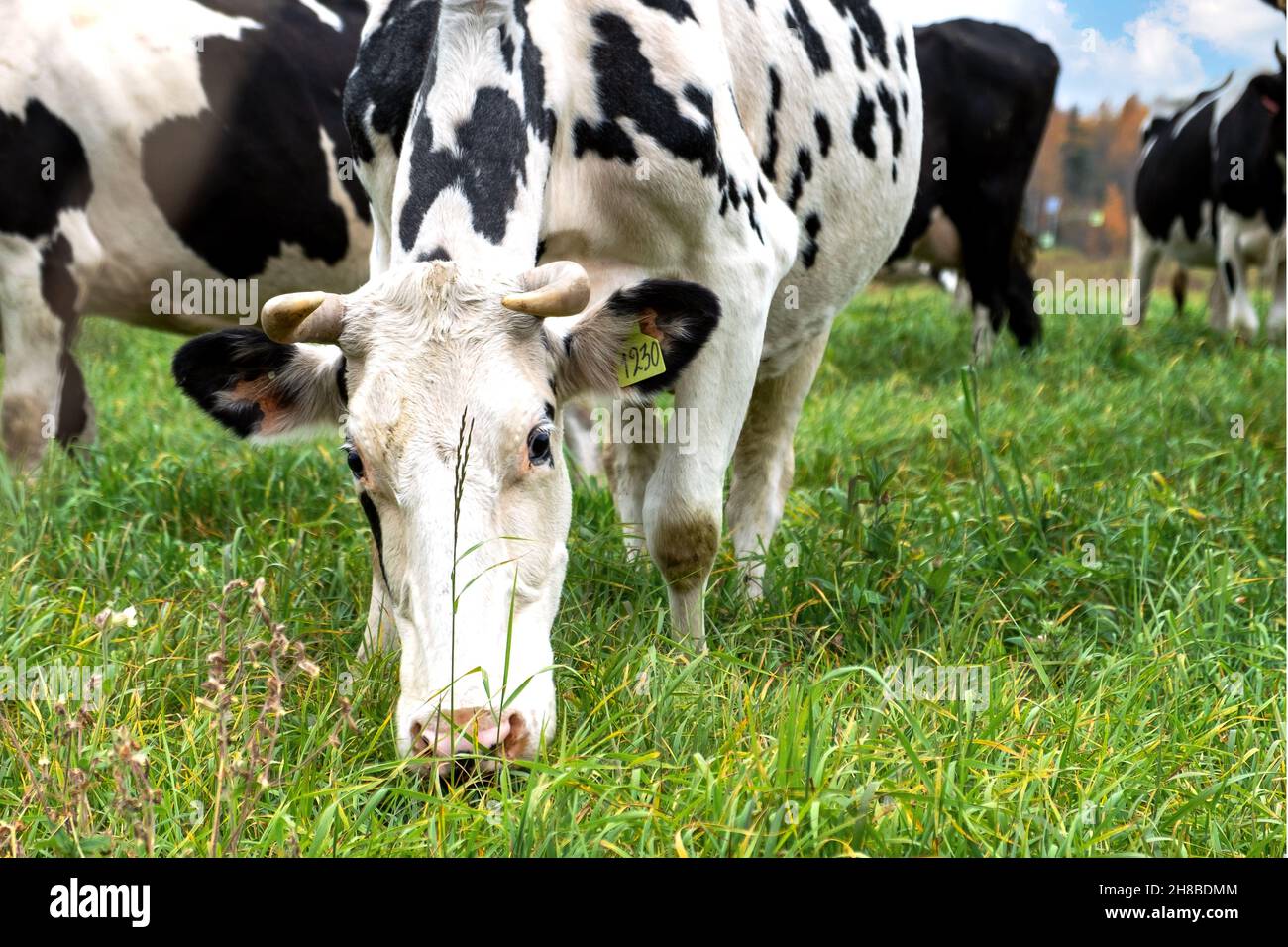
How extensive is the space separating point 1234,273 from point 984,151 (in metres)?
2.87

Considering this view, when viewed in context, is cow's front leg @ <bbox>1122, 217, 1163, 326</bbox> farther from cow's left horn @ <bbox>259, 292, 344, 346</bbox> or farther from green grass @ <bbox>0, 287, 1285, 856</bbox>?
cow's left horn @ <bbox>259, 292, 344, 346</bbox>

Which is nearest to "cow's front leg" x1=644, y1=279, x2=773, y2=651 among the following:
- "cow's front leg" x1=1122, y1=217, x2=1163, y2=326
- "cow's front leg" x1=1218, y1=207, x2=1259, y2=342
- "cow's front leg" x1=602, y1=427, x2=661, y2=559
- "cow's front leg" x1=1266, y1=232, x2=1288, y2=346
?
"cow's front leg" x1=602, y1=427, x2=661, y2=559

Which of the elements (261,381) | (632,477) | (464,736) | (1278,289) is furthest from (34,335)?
(1278,289)

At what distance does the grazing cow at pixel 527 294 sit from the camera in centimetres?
260

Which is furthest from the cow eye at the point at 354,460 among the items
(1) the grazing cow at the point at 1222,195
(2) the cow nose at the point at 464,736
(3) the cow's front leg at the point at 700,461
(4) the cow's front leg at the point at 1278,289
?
(4) the cow's front leg at the point at 1278,289

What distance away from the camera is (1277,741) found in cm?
311

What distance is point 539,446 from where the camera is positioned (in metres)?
2.80

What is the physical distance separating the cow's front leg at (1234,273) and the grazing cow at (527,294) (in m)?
6.95

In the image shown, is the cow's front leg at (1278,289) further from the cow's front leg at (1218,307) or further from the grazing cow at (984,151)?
the grazing cow at (984,151)

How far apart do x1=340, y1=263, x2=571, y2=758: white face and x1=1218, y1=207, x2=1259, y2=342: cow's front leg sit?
8841mm

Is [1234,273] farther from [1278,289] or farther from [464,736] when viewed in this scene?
[464,736]
